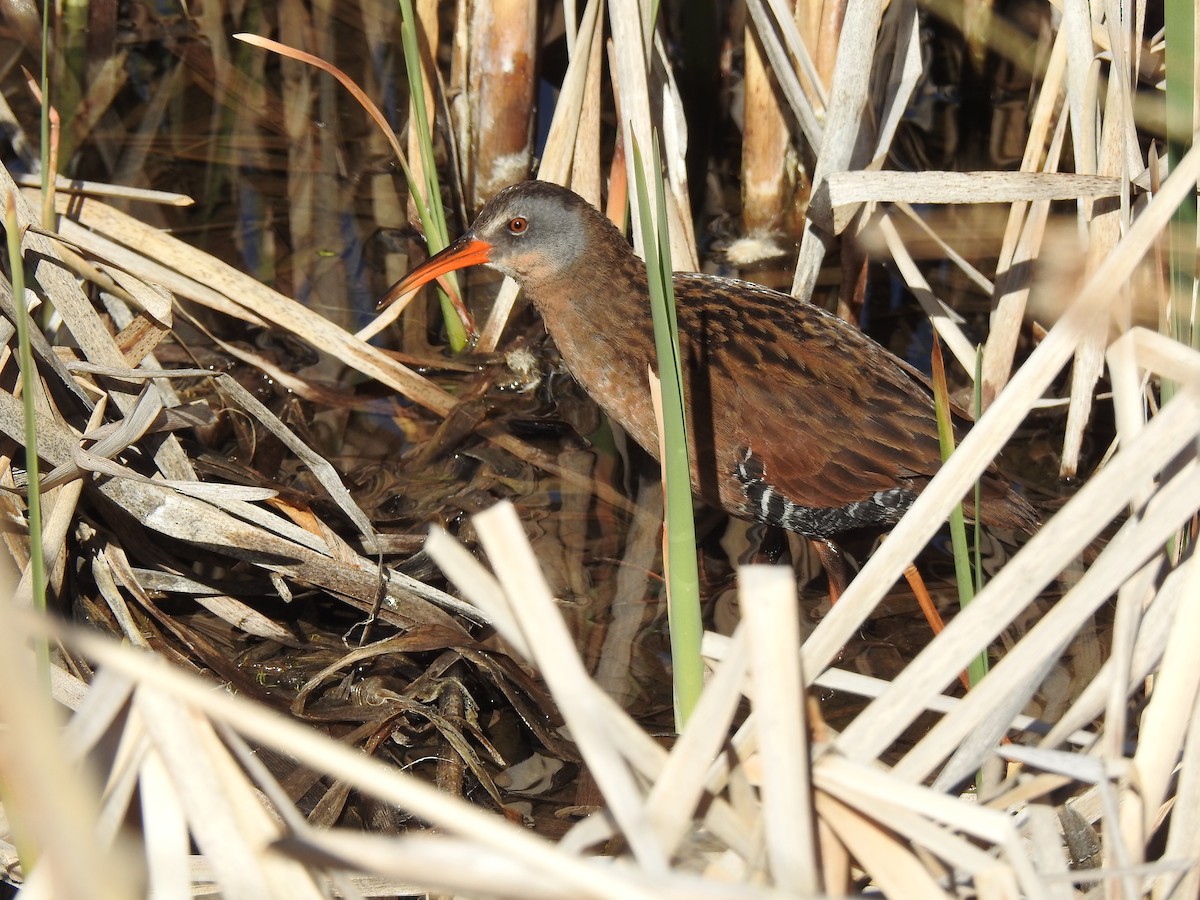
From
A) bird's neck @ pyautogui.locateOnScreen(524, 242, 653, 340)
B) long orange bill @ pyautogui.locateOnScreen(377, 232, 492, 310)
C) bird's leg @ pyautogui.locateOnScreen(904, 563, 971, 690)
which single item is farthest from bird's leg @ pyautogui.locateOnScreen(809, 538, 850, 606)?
long orange bill @ pyautogui.locateOnScreen(377, 232, 492, 310)

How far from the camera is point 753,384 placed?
266cm

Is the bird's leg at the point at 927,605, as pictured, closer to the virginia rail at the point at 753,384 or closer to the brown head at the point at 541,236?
the virginia rail at the point at 753,384

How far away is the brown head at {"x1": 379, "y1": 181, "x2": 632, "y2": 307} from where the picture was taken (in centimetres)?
287

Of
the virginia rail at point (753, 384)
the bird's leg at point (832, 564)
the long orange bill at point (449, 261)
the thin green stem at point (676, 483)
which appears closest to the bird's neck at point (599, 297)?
the virginia rail at point (753, 384)

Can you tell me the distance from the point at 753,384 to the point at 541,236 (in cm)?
62

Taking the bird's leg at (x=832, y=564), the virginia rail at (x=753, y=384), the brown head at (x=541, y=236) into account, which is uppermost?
the brown head at (x=541, y=236)

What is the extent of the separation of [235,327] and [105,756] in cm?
240

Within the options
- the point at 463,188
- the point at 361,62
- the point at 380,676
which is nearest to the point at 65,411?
the point at 380,676

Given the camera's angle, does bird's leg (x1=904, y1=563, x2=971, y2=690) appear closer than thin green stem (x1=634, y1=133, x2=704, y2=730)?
No

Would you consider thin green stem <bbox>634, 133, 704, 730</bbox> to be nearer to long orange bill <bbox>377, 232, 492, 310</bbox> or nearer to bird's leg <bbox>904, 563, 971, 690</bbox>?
bird's leg <bbox>904, 563, 971, 690</bbox>

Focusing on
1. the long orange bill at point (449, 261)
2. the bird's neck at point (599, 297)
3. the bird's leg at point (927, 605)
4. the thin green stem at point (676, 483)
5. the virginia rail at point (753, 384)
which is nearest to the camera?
the thin green stem at point (676, 483)

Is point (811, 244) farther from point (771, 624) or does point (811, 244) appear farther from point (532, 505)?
point (771, 624)

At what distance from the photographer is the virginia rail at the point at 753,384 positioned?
2.63 meters

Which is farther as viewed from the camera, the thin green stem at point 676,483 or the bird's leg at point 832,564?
the bird's leg at point 832,564
